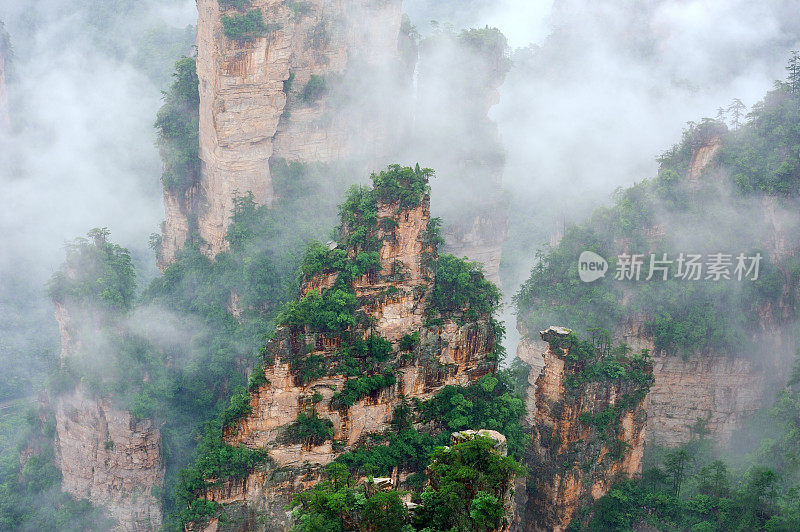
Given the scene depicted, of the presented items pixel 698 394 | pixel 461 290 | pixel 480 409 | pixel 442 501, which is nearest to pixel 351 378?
pixel 480 409

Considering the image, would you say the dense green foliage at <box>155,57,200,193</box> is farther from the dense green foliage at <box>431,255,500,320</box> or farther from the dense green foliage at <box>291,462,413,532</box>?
the dense green foliage at <box>291,462,413,532</box>

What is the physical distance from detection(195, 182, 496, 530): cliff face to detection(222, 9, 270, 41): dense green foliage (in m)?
9.91

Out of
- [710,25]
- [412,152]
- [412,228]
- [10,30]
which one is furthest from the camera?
[10,30]

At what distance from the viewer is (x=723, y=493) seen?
3409 centimetres

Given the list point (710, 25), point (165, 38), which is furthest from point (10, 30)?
point (710, 25)

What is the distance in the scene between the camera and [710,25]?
189ft

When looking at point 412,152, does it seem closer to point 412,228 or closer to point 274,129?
point 274,129

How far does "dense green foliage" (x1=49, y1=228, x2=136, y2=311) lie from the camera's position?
37781 millimetres

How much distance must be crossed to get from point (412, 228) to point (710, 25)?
3120cm

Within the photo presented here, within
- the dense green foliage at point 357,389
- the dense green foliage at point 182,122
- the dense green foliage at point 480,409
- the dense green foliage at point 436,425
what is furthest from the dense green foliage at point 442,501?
the dense green foliage at point 182,122

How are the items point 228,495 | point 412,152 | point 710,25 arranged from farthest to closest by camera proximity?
point 710,25, point 412,152, point 228,495

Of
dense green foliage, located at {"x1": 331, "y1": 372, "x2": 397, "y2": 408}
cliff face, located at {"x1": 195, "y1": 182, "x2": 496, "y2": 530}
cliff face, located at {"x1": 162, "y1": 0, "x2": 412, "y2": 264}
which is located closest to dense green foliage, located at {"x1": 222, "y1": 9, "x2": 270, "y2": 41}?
cliff face, located at {"x1": 162, "y1": 0, "x2": 412, "y2": 264}

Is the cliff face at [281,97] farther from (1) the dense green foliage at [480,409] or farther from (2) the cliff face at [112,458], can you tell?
(1) the dense green foliage at [480,409]

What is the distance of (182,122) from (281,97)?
4911mm
